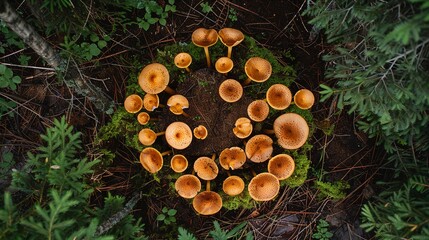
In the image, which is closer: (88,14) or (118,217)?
(118,217)

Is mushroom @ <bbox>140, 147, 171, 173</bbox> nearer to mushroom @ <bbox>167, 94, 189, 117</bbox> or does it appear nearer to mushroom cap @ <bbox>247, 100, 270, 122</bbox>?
mushroom @ <bbox>167, 94, 189, 117</bbox>

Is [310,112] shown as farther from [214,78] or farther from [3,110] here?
[3,110]

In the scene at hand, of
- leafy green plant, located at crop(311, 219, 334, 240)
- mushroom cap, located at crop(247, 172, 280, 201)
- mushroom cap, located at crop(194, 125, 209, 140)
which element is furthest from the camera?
leafy green plant, located at crop(311, 219, 334, 240)

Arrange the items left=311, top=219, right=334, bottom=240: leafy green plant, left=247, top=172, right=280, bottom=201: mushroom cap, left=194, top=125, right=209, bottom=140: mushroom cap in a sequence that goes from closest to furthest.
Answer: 1. left=247, top=172, right=280, bottom=201: mushroom cap
2. left=194, top=125, right=209, bottom=140: mushroom cap
3. left=311, top=219, right=334, bottom=240: leafy green plant

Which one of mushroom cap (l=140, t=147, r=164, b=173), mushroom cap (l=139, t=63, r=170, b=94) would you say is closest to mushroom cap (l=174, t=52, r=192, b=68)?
mushroom cap (l=139, t=63, r=170, b=94)

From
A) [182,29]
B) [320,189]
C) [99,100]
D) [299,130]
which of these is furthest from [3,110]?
[320,189]

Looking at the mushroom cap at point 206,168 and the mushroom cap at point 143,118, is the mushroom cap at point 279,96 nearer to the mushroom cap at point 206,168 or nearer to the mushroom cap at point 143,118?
the mushroom cap at point 206,168

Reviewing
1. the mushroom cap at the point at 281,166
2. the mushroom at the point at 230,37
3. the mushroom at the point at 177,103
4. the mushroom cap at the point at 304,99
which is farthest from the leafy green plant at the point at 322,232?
the mushroom at the point at 230,37
